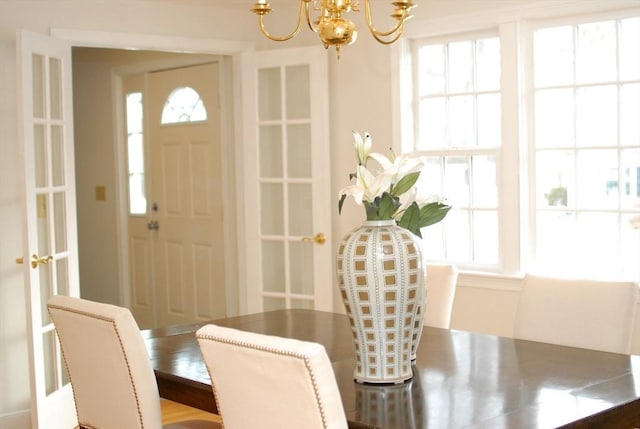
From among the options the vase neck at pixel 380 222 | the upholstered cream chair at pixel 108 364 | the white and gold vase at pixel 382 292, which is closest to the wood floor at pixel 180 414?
the upholstered cream chair at pixel 108 364

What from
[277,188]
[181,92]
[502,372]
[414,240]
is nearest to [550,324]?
[502,372]

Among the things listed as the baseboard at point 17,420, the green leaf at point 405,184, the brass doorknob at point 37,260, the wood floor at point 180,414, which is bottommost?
the wood floor at point 180,414

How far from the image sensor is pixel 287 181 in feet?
18.2

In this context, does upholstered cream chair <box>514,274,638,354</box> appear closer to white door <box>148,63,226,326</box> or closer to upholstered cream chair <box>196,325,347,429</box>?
upholstered cream chair <box>196,325,347,429</box>

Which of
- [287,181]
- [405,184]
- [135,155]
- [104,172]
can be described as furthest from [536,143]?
[104,172]

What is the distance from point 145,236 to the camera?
272 inches

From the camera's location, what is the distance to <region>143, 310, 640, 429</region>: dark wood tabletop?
218cm

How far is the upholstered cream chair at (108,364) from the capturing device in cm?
255

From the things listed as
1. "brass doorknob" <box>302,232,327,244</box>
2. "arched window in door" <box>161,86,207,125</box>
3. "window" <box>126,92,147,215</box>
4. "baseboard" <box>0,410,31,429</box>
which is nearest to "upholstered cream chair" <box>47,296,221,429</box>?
"baseboard" <box>0,410,31,429</box>

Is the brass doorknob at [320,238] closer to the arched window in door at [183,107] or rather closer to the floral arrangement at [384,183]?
the arched window in door at [183,107]

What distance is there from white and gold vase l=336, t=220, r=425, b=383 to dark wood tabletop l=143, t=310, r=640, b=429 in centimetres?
8

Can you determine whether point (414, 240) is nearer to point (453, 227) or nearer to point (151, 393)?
point (151, 393)

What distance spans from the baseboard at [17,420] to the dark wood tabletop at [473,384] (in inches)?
73.2

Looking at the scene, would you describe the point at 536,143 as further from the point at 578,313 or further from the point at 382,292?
the point at 382,292
